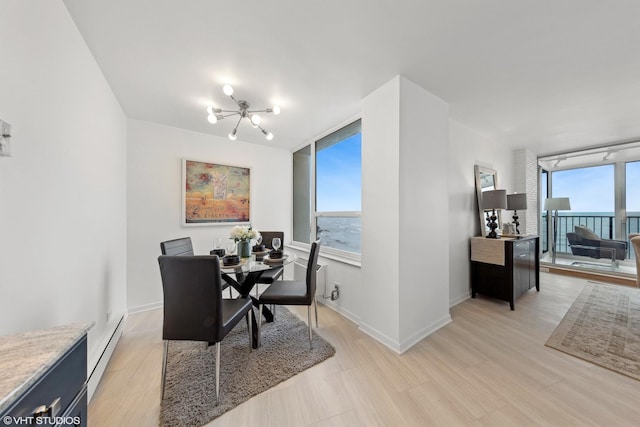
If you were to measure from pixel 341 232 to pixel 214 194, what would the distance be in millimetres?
1967

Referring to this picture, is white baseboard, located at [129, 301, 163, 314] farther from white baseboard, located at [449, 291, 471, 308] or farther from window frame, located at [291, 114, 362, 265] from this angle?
white baseboard, located at [449, 291, 471, 308]

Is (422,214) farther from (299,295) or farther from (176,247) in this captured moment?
(176,247)

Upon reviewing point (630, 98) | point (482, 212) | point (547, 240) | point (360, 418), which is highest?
point (630, 98)

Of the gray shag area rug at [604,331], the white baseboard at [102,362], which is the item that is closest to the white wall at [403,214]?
the gray shag area rug at [604,331]

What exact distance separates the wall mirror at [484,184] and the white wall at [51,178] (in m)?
4.37

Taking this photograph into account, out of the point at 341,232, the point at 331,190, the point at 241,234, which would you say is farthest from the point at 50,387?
the point at 331,190

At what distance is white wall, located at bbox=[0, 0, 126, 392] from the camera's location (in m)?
0.95

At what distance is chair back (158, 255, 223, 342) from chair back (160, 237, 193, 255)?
0.82m

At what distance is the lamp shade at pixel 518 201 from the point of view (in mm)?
3391

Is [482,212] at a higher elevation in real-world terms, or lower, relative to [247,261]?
higher

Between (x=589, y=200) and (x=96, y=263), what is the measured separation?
7694mm

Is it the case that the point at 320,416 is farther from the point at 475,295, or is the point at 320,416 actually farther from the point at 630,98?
the point at 630,98

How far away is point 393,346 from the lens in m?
2.01

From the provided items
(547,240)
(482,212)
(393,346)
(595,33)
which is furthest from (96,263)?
(547,240)
